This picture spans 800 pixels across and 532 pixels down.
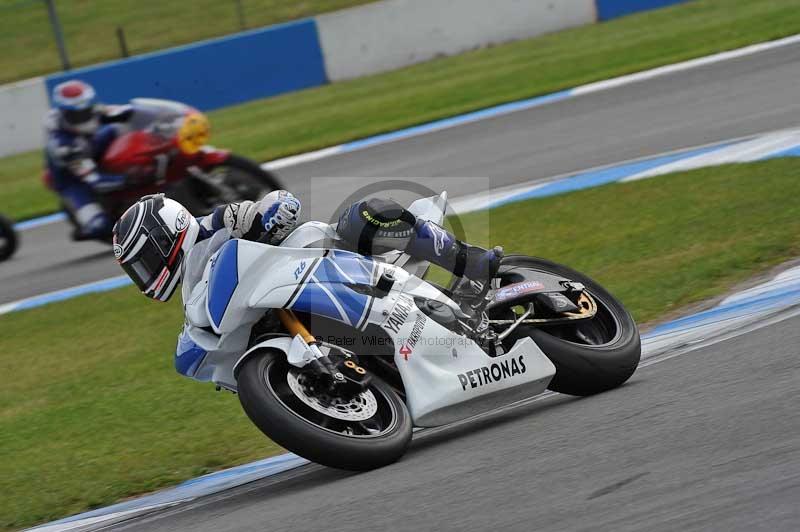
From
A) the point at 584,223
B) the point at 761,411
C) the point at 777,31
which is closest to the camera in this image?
the point at 761,411

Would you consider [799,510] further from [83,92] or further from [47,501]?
[83,92]

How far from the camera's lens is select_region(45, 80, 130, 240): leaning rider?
11.5 meters

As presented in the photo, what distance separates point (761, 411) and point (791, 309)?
156cm

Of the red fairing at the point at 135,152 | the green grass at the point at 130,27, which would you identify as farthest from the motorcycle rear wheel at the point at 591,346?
the green grass at the point at 130,27

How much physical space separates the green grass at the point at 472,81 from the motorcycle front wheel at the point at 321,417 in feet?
33.1

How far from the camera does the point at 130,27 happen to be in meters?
20.8

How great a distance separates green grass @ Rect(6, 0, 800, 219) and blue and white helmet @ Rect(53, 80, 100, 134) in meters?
2.95

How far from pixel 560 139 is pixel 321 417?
793cm

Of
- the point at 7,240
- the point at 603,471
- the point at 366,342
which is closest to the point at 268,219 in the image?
the point at 366,342

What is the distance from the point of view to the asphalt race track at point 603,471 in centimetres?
338

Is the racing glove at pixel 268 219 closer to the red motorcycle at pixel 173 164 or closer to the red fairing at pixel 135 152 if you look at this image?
the red motorcycle at pixel 173 164

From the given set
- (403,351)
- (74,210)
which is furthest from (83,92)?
(403,351)

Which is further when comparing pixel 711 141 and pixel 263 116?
pixel 263 116

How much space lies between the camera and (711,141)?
10.4m
